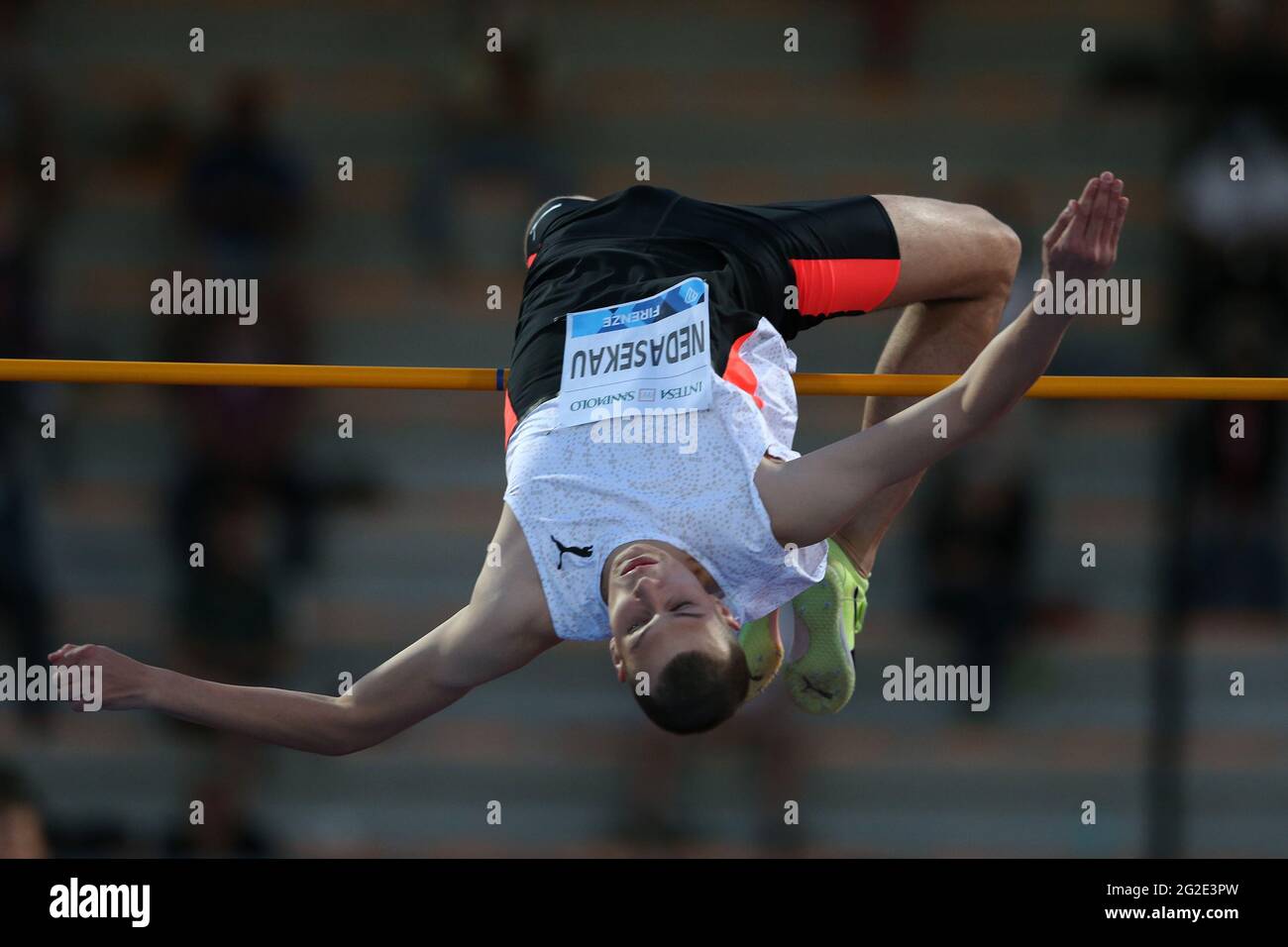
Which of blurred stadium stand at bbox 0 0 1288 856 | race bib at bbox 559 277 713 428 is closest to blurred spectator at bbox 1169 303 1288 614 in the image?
blurred stadium stand at bbox 0 0 1288 856

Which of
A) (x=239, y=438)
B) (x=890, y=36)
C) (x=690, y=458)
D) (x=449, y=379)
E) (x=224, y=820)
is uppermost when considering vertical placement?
(x=890, y=36)

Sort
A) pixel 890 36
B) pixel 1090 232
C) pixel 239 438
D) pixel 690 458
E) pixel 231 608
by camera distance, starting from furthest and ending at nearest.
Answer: pixel 890 36 < pixel 239 438 < pixel 231 608 < pixel 690 458 < pixel 1090 232

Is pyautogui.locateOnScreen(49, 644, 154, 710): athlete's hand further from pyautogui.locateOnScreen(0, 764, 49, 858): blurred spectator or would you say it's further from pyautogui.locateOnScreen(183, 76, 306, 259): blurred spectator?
pyautogui.locateOnScreen(183, 76, 306, 259): blurred spectator

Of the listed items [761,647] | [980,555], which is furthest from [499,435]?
[761,647]

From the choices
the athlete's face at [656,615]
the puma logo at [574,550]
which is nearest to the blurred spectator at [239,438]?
the puma logo at [574,550]

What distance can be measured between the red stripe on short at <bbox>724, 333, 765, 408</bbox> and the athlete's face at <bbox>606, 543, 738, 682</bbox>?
15.4 inches

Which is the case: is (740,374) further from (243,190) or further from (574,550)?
(243,190)

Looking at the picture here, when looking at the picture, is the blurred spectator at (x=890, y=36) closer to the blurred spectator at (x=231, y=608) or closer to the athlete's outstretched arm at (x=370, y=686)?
the blurred spectator at (x=231, y=608)

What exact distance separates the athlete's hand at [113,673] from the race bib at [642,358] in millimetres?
901

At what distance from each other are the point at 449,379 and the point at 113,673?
35.1 inches

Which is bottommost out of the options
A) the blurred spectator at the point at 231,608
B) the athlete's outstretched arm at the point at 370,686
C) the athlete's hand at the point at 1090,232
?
the athlete's outstretched arm at the point at 370,686

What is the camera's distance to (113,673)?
296 cm

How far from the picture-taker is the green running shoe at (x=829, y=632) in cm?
339

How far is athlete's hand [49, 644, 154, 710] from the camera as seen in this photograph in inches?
116
